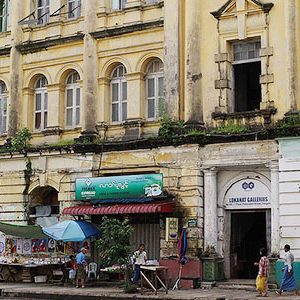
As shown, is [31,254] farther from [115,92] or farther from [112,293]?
[115,92]

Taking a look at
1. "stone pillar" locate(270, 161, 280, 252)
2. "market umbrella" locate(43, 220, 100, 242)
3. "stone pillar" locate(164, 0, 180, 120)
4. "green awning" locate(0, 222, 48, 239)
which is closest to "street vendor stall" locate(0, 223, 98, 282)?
"green awning" locate(0, 222, 48, 239)

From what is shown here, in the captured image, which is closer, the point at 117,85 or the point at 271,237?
the point at 271,237

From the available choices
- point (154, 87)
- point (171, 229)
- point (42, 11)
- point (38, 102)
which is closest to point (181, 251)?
point (171, 229)

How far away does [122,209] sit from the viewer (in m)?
22.8

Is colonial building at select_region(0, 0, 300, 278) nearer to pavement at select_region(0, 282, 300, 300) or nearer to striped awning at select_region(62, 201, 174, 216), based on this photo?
striped awning at select_region(62, 201, 174, 216)

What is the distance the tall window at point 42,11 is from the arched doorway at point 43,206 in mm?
6544

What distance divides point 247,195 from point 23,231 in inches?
315

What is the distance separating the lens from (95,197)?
23.8 m

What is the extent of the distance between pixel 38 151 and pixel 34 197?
1.83 metres

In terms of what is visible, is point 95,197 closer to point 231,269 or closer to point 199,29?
point 231,269

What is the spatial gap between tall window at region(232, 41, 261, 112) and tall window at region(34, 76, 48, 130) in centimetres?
775

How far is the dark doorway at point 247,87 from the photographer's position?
2317 centimetres

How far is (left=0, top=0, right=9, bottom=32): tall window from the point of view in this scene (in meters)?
28.8

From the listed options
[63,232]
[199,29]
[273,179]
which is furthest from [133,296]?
[199,29]
